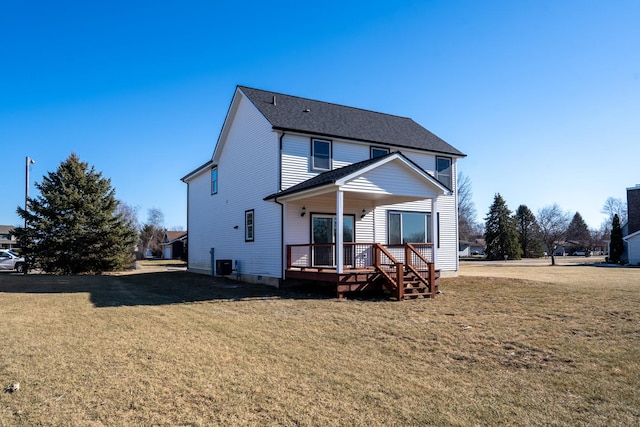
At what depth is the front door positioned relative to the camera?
15297 mm

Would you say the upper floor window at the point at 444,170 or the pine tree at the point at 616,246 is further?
the pine tree at the point at 616,246

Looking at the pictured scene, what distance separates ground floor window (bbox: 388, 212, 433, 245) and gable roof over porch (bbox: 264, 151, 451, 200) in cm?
370

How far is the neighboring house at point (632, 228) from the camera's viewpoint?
117 ft

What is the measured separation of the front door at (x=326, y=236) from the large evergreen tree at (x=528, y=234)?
50447 mm

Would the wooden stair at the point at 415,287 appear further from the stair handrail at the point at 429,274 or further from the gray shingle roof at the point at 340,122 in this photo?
the gray shingle roof at the point at 340,122

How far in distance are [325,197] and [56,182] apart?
17.2 metres

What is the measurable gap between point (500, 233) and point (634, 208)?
1635cm

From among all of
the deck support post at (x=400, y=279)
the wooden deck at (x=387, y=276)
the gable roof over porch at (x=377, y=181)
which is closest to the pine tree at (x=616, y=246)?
the gable roof over porch at (x=377, y=181)

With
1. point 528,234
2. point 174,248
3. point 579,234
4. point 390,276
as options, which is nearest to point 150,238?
point 174,248

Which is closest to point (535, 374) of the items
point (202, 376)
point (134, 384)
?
point (202, 376)

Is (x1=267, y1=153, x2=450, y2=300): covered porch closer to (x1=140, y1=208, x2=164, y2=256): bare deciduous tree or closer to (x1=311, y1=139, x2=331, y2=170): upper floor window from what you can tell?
(x1=311, y1=139, x2=331, y2=170): upper floor window

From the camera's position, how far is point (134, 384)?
4816 millimetres

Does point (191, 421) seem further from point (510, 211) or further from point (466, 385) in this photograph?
point (510, 211)

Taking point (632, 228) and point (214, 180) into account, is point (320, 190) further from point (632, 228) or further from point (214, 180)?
point (632, 228)
